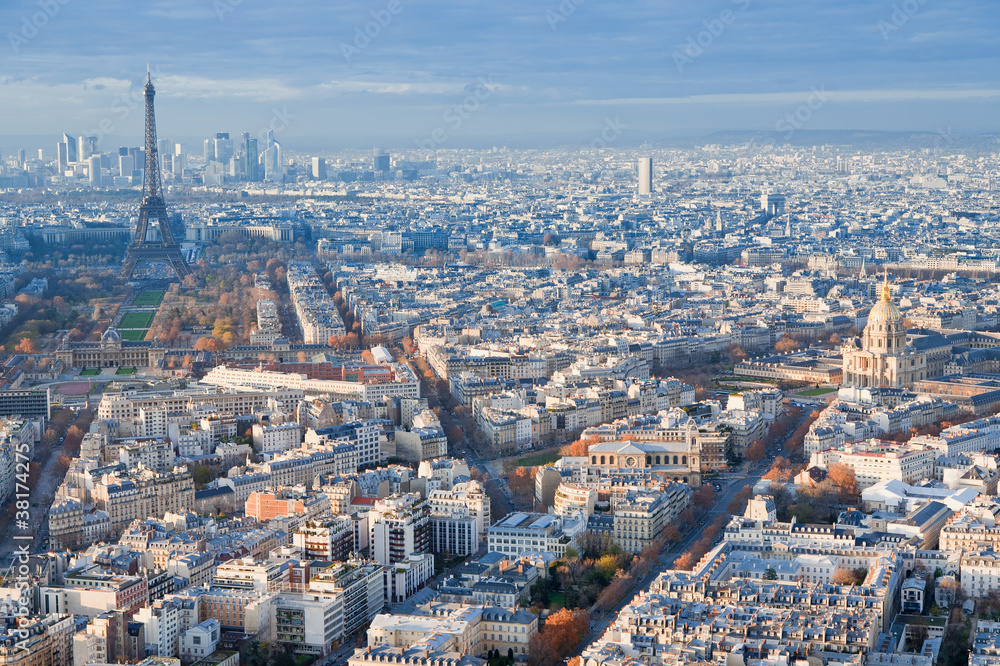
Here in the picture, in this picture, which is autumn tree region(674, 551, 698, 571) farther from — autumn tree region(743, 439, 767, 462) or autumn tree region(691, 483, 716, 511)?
autumn tree region(743, 439, 767, 462)

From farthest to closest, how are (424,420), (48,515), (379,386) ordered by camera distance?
(379,386) → (424,420) → (48,515)

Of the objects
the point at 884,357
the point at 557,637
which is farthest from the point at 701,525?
the point at 884,357

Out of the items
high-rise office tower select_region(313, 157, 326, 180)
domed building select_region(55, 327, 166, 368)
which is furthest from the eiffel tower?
high-rise office tower select_region(313, 157, 326, 180)

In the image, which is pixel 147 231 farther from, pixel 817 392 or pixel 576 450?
pixel 576 450

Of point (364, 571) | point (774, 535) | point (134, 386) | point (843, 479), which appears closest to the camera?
point (364, 571)

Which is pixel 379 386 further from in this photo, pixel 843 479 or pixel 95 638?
pixel 95 638

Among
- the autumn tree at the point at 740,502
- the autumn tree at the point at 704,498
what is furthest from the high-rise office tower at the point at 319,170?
the autumn tree at the point at 740,502

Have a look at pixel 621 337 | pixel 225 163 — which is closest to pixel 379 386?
pixel 621 337
